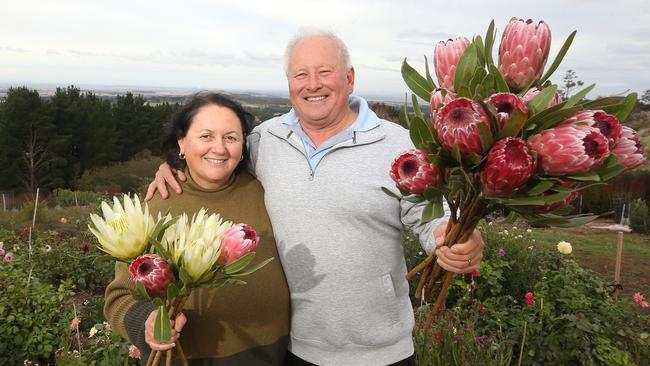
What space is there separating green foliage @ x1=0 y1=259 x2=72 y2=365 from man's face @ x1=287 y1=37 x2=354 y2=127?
2.50m

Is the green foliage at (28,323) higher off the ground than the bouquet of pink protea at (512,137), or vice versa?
the bouquet of pink protea at (512,137)

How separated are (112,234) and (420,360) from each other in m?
2.11

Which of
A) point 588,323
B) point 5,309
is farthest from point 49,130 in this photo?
point 588,323

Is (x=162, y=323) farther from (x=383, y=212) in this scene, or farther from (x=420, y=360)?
(x=420, y=360)

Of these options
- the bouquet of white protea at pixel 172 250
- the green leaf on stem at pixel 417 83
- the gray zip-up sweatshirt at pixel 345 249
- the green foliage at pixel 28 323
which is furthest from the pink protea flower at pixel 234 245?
the green foliage at pixel 28 323

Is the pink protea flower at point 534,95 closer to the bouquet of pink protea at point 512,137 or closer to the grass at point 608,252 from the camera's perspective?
the bouquet of pink protea at point 512,137

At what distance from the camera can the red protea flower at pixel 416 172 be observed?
94cm

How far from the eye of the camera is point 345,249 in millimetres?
1848

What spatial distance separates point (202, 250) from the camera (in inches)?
43.8

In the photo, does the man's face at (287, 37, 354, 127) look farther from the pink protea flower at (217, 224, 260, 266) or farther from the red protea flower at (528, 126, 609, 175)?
the red protea flower at (528, 126, 609, 175)

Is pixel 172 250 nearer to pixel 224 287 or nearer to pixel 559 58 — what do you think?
pixel 224 287

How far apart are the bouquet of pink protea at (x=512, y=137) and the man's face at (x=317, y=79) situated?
0.97 meters

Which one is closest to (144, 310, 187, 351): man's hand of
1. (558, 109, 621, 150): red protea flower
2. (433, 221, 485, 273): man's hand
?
(433, 221, 485, 273): man's hand

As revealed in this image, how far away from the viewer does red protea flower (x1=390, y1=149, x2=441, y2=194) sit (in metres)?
0.94
